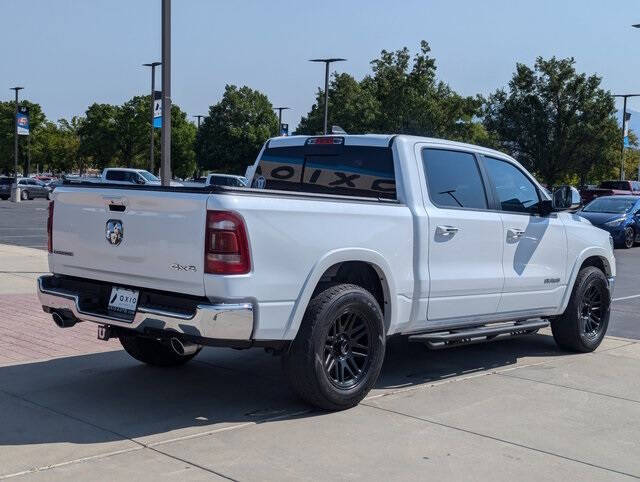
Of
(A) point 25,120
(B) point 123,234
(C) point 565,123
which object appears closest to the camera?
(B) point 123,234

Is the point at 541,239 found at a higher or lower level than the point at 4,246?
higher

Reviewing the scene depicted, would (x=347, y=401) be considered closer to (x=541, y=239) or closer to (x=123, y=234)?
(x=123, y=234)

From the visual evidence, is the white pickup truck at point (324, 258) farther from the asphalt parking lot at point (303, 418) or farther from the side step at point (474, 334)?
the asphalt parking lot at point (303, 418)

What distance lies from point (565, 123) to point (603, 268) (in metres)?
35.5

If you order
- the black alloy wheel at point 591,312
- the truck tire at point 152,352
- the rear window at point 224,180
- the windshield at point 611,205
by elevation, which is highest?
the rear window at point 224,180

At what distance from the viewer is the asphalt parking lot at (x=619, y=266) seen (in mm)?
10250

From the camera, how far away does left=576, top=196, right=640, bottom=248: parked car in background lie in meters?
22.6

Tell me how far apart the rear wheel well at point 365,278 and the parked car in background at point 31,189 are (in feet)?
157

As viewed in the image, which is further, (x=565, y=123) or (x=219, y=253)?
(x=565, y=123)

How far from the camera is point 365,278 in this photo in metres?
6.21

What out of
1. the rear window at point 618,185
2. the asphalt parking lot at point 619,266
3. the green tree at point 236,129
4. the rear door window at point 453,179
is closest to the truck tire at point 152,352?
the rear door window at point 453,179

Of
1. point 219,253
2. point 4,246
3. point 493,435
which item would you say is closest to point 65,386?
point 219,253

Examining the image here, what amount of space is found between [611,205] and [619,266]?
6.43 m

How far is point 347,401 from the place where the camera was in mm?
5770
